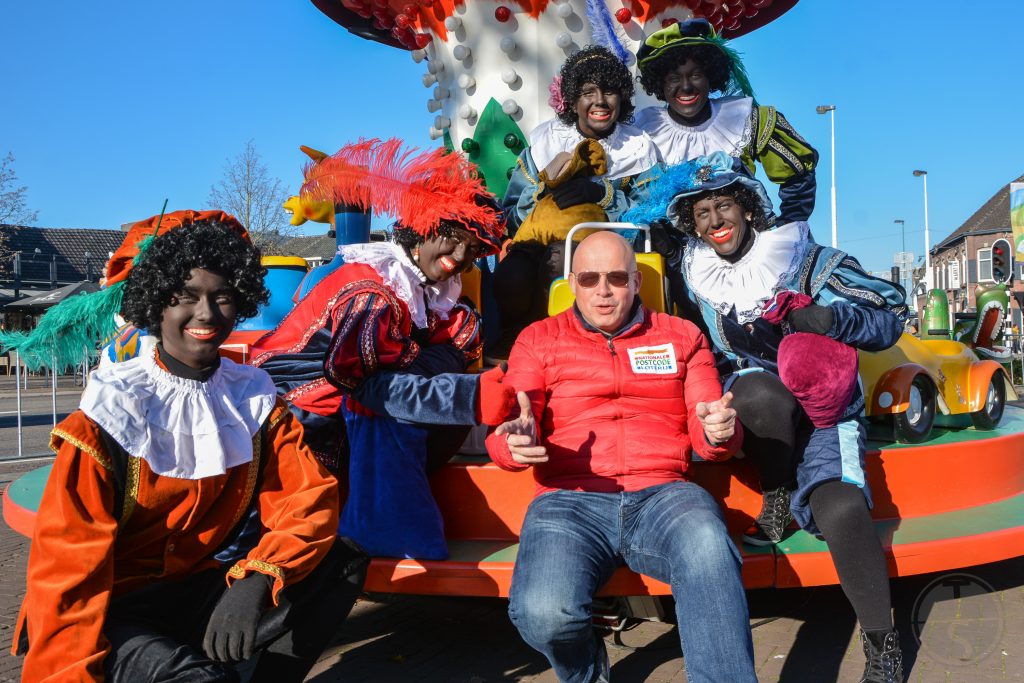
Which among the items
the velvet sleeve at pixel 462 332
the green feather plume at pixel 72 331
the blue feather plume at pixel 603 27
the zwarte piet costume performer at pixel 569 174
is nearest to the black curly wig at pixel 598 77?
the zwarte piet costume performer at pixel 569 174

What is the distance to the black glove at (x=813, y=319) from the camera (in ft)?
9.84

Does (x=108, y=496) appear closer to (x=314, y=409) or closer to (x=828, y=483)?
(x=314, y=409)

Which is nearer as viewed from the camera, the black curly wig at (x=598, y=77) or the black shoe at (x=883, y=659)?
the black shoe at (x=883, y=659)

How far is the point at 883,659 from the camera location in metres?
2.63

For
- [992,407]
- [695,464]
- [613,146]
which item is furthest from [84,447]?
[992,407]

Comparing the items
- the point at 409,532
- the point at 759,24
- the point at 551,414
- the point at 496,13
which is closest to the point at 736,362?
the point at 551,414

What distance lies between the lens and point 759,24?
685 cm

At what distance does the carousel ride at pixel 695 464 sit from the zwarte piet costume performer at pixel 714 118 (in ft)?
2.28

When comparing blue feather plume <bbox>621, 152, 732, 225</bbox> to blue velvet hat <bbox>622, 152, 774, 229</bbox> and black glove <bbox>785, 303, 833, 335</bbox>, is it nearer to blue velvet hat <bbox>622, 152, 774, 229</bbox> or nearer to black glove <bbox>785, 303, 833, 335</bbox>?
blue velvet hat <bbox>622, 152, 774, 229</bbox>

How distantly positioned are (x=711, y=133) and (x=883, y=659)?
119 inches

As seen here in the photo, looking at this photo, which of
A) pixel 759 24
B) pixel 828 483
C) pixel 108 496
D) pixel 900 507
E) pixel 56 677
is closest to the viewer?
pixel 56 677

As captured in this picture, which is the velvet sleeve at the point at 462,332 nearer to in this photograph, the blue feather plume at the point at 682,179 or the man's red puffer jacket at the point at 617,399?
the man's red puffer jacket at the point at 617,399

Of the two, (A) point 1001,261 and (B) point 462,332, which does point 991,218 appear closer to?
(A) point 1001,261

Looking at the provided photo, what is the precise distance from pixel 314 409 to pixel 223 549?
0.77 meters
